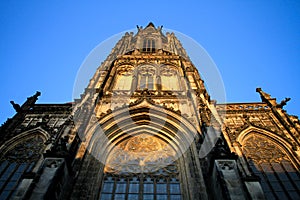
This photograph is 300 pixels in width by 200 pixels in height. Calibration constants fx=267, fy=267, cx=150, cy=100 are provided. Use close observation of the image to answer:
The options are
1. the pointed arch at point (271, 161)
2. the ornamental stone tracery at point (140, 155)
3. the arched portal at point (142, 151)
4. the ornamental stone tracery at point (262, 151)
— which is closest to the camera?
the pointed arch at point (271, 161)

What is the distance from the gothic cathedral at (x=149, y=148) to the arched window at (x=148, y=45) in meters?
11.2

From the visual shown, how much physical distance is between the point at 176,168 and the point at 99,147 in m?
3.44

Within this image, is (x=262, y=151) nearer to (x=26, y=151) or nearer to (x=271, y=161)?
(x=271, y=161)

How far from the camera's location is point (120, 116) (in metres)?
13.4

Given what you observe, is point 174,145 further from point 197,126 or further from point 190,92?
point 190,92

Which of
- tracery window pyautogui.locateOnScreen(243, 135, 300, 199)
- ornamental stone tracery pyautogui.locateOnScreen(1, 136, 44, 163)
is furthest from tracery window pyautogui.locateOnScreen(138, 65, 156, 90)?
tracery window pyautogui.locateOnScreen(243, 135, 300, 199)

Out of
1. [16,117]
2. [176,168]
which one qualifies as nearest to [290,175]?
[176,168]

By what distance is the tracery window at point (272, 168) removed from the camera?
389 inches

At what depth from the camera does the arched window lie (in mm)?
27500

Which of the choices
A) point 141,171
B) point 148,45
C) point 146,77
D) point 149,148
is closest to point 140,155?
point 149,148

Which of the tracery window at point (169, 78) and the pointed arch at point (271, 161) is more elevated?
the tracery window at point (169, 78)

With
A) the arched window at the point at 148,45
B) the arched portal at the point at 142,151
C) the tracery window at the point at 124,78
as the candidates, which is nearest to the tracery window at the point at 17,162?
the arched portal at the point at 142,151

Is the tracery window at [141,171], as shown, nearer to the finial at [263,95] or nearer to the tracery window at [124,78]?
the tracery window at [124,78]

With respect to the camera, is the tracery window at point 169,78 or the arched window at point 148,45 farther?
the arched window at point 148,45
